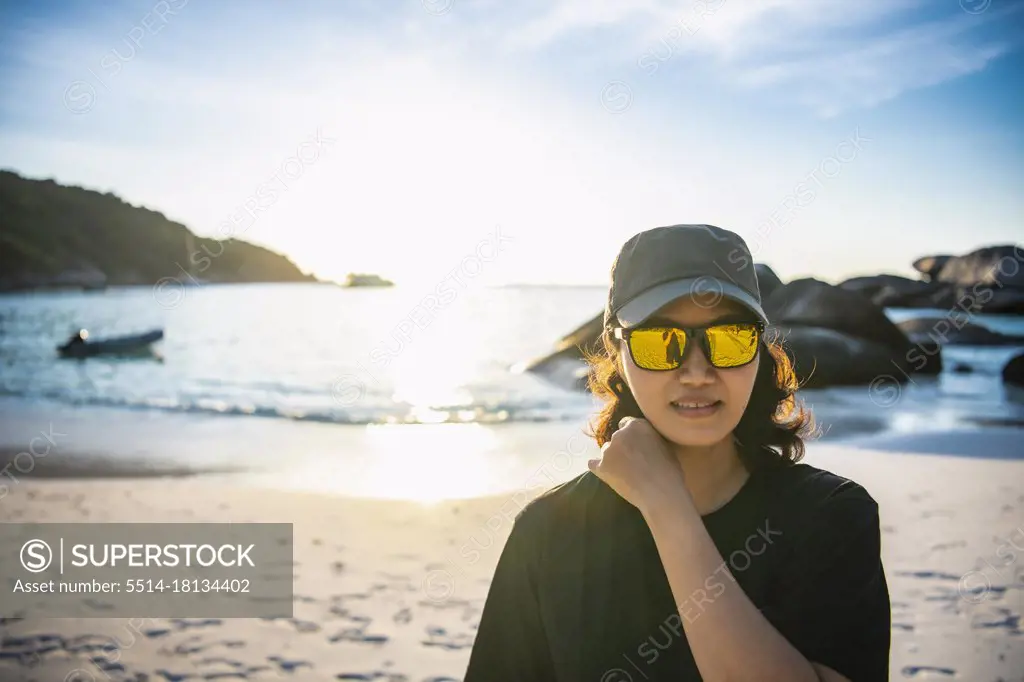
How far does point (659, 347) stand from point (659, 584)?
0.57m

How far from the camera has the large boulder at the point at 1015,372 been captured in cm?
2056

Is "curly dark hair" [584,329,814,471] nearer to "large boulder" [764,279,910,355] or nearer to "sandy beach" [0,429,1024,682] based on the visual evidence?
"sandy beach" [0,429,1024,682]

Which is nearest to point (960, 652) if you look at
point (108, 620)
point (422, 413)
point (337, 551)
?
point (337, 551)

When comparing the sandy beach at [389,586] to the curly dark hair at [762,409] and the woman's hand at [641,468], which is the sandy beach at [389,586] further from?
the woman's hand at [641,468]

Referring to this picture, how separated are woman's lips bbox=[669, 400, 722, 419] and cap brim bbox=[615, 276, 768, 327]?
0.75ft

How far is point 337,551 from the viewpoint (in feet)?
23.1

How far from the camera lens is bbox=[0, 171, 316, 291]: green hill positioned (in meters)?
97.0

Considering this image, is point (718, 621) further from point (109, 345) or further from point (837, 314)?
point (109, 345)

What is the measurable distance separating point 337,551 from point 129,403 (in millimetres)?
12937

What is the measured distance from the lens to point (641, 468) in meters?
1.75

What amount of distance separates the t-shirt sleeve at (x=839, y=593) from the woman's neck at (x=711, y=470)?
0.77 feet

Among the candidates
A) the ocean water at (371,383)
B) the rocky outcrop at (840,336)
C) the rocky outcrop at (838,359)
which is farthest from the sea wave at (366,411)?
the rocky outcrop at (840,336)

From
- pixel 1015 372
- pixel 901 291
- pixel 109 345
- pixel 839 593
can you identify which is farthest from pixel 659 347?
pixel 901 291

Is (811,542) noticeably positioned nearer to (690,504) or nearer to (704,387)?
(690,504)
